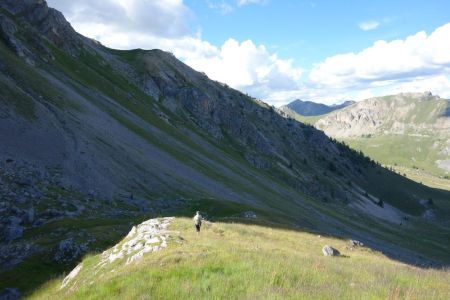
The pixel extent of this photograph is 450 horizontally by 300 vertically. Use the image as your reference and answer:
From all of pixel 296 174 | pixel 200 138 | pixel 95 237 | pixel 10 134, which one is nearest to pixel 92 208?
pixel 95 237

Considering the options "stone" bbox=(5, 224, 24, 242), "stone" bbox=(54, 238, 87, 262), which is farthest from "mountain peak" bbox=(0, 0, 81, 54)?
"stone" bbox=(54, 238, 87, 262)

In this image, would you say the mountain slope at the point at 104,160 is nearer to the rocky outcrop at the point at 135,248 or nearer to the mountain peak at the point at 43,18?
the mountain peak at the point at 43,18

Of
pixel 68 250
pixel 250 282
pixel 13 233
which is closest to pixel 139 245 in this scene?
pixel 68 250

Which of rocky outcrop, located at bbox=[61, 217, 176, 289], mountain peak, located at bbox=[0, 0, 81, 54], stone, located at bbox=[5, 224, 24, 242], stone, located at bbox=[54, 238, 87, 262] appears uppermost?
mountain peak, located at bbox=[0, 0, 81, 54]

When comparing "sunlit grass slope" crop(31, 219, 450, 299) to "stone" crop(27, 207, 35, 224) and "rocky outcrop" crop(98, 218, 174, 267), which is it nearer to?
"rocky outcrop" crop(98, 218, 174, 267)

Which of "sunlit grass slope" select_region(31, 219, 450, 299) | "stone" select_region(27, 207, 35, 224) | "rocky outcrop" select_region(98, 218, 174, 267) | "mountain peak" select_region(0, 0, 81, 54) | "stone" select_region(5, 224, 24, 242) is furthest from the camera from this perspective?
"mountain peak" select_region(0, 0, 81, 54)

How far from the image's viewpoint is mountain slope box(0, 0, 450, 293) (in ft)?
131

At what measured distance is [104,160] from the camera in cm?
6231

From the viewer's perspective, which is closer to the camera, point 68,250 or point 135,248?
point 135,248

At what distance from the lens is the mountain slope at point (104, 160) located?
39844 millimetres

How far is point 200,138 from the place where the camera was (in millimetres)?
122188

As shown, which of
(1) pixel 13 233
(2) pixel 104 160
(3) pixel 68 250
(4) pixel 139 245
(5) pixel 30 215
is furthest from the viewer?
(2) pixel 104 160

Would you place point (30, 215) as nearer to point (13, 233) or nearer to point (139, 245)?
point (13, 233)

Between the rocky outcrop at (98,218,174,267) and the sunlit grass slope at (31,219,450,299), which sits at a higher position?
the sunlit grass slope at (31,219,450,299)
